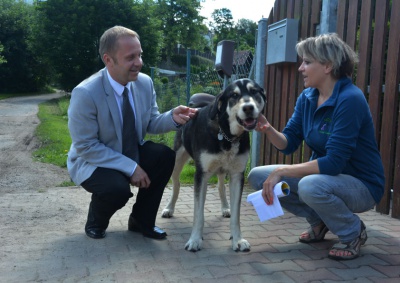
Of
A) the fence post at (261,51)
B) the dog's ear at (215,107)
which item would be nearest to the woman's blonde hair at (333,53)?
the dog's ear at (215,107)

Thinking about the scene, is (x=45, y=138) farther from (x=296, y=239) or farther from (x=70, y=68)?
(x=70, y=68)

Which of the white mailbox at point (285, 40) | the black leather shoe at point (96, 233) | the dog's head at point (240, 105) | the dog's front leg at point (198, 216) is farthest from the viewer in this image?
the white mailbox at point (285, 40)

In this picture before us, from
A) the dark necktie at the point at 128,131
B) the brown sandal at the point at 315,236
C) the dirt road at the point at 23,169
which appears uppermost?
the dark necktie at the point at 128,131

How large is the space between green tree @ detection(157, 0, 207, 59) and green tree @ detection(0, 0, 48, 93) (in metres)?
26.0

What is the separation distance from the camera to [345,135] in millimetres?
3303

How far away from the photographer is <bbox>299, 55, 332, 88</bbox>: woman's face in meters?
3.55

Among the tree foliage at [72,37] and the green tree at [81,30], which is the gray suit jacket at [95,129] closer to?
the tree foliage at [72,37]

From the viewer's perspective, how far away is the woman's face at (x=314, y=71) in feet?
11.6

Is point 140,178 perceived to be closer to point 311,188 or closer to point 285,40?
point 311,188

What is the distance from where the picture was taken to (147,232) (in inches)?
162

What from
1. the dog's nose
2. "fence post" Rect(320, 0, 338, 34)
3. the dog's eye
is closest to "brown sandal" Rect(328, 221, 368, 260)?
the dog's nose

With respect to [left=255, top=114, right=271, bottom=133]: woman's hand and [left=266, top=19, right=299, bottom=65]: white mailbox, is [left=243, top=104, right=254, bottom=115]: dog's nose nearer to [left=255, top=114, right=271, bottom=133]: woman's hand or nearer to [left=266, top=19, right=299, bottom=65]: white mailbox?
[left=255, top=114, right=271, bottom=133]: woman's hand

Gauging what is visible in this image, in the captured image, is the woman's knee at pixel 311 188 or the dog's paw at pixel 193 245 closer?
the woman's knee at pixel 311 188

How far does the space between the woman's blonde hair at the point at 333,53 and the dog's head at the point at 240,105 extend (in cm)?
53
